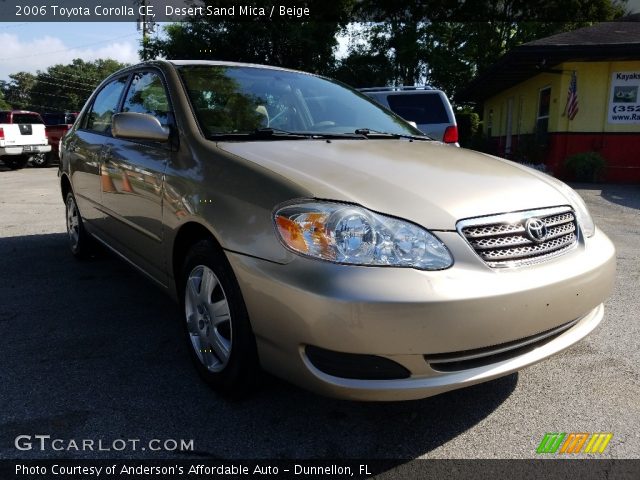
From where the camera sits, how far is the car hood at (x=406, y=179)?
2.04 meters

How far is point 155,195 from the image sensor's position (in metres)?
2.82

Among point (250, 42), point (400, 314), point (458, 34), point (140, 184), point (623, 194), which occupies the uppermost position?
point (458, 34)

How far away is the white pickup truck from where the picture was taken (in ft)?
51.0

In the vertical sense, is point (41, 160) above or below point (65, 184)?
below

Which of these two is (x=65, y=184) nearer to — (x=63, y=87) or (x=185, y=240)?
(x=185, y=240)

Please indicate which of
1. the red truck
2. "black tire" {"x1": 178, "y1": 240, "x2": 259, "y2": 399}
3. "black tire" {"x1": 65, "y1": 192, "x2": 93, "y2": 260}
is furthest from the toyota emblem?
the red truck

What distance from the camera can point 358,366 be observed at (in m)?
1.88

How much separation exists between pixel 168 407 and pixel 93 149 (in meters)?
2.34

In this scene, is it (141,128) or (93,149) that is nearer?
(141,128)

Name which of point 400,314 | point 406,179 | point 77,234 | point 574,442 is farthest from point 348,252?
point 77,234

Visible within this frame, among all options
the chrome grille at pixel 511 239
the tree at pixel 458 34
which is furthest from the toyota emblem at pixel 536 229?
the tree at pixel 458 34

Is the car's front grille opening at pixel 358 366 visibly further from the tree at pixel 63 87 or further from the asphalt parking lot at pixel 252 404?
the tree at pixel 63 87

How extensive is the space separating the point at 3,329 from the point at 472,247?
9.56ft

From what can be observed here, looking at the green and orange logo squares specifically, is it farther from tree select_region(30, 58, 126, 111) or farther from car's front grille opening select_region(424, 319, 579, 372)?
tree select_region(30, 58, 126, 111)
